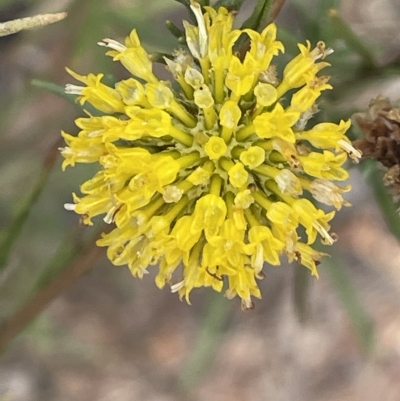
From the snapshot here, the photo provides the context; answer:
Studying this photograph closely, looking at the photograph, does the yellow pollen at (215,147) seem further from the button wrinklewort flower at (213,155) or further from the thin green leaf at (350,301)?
the thin green leaf at (350,301)

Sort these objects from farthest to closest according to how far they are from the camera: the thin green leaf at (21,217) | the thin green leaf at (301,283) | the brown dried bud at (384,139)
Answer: the thin green leaf at (301,283)
the thin green leaf at (21,217)
the brown dried bud at (384,139)

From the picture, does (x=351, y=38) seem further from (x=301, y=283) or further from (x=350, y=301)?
(x=350, y=301)

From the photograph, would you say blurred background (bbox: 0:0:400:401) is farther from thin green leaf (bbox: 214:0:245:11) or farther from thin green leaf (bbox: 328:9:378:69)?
thin green leaf (bbox: 214:0:245:11)

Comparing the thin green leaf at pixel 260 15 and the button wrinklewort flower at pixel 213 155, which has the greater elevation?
the thin green leaf at pixel 260 15

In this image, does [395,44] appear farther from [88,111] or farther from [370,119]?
[88,111]

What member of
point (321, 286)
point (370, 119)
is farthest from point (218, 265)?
point (321, 286)

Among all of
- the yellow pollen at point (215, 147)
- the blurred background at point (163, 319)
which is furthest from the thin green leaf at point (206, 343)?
the yellow pollen at point (215, 147)

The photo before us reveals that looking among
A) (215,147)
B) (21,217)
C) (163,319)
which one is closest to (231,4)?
(215,147)

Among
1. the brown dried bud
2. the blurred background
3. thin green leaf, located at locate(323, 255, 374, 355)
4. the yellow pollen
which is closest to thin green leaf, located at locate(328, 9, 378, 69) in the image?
the brown dried bud
